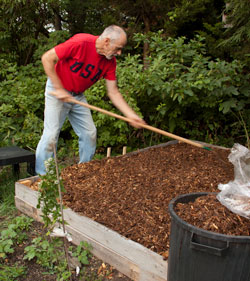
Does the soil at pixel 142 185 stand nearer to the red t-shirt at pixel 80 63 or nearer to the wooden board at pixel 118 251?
the wooden board at pixel 118 251

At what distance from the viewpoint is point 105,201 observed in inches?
125

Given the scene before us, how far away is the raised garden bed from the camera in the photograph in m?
2.54

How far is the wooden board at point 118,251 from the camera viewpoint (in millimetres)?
2357

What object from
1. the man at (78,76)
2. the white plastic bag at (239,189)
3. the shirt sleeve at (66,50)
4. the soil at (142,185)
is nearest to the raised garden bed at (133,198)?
the soil at (142,185)

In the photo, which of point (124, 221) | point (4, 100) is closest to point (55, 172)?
point (124, 221)

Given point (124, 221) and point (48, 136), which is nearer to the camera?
point (124, 221)

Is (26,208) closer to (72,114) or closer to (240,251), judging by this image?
(72,114)

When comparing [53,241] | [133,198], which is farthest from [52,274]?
[133,198]

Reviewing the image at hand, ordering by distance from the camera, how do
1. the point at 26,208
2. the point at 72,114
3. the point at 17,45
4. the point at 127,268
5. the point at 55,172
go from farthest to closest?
1. the point at 17,45
2. the point at 72,114
3. the point at 26,208
4. the point at 127,268
5. the point at 55,172

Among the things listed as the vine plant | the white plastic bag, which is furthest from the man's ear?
the white plastic bag

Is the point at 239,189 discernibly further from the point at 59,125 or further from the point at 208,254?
the point at 59,125

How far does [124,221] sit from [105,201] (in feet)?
1.29

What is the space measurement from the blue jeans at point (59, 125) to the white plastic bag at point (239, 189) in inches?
75.3

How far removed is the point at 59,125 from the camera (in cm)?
381
